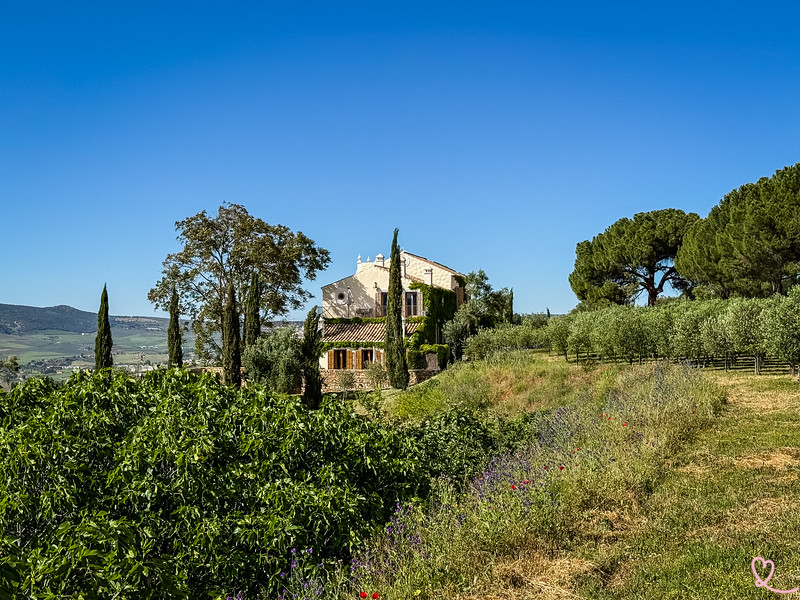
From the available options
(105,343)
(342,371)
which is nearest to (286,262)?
(342,371)

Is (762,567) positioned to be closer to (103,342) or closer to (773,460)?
(773,460)

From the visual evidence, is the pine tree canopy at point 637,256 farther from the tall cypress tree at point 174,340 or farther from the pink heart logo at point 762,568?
the pink heart logo at point 762,568

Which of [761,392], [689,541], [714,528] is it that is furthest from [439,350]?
[689,541]

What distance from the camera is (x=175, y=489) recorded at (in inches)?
224

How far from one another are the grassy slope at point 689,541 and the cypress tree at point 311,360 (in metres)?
19.2

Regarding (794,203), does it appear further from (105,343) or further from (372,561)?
(105,343)

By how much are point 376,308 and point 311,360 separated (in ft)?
46.3

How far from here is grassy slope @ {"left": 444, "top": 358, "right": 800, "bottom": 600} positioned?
492cm

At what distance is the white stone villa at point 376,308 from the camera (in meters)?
37.7

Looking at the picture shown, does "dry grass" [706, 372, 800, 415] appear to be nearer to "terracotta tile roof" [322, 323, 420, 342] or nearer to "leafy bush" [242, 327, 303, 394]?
"leafy bush" [242, 327, 303, 394]

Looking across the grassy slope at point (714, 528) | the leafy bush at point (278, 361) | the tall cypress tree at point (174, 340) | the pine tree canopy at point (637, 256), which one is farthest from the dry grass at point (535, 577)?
the pine tree canopy at point (637, 256)

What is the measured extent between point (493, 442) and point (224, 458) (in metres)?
5.52

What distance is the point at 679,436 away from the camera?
9.98m

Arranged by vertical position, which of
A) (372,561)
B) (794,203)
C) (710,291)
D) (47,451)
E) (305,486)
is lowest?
(372,561)
